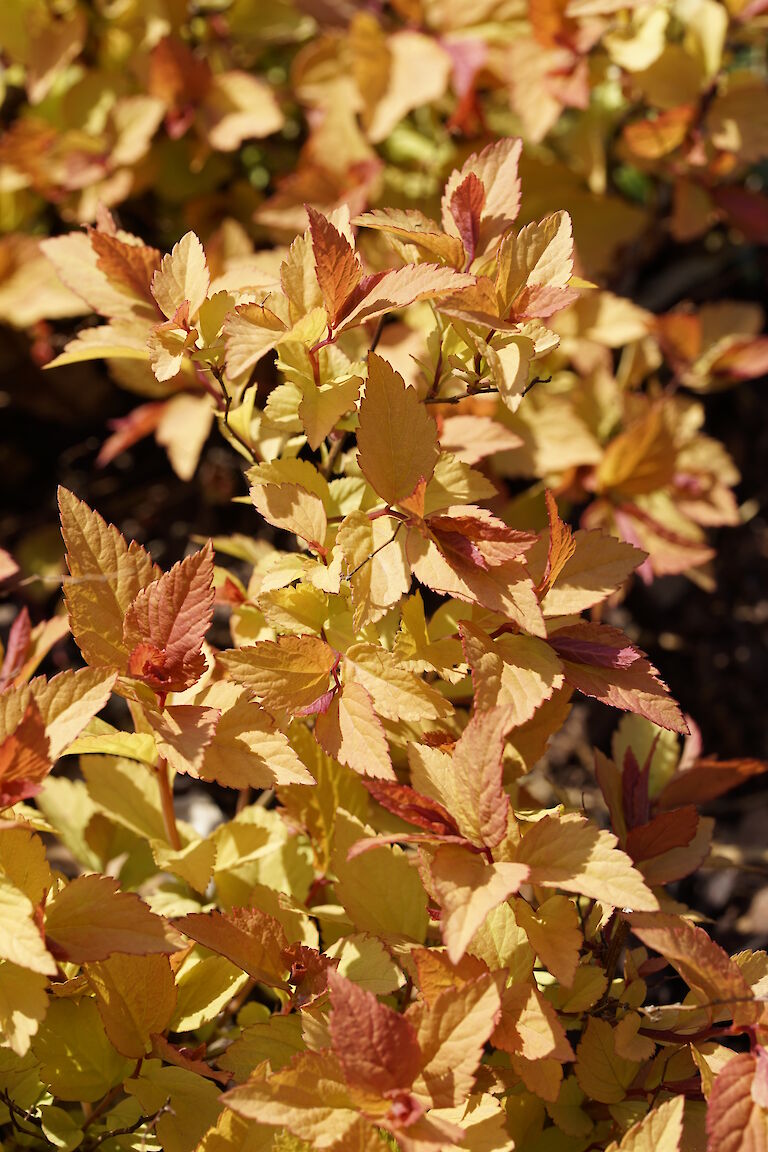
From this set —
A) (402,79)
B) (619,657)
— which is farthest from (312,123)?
(619,657)

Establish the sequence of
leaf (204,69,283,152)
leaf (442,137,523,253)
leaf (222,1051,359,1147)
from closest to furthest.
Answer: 1. leaf (222,1051,359,1147)
2. leaf (442,137,523,253)
3. leaf (204,69,283,152)

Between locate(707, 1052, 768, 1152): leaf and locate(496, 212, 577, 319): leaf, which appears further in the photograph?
locate(496, 212, 577, 319): leaf

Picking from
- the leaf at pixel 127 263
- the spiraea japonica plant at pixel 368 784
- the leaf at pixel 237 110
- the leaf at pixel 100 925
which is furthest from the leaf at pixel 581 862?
the leaf at pixel 237 110

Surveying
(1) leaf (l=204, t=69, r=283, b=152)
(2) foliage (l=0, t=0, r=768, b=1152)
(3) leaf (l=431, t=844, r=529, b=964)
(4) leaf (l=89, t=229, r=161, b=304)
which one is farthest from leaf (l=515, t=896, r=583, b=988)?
(1) leaf (l=204, t=69, r=283, b=152)

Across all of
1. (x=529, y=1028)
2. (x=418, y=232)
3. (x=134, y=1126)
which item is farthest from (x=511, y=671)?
(x=134, y=1126)

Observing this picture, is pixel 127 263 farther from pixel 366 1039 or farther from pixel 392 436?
pixel 366 1039

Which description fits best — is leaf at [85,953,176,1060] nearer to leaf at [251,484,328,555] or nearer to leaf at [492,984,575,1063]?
leaf at [492,984,575,1063]

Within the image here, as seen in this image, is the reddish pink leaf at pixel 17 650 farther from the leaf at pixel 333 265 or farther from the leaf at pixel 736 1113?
the leaf at pixel 736 1113
